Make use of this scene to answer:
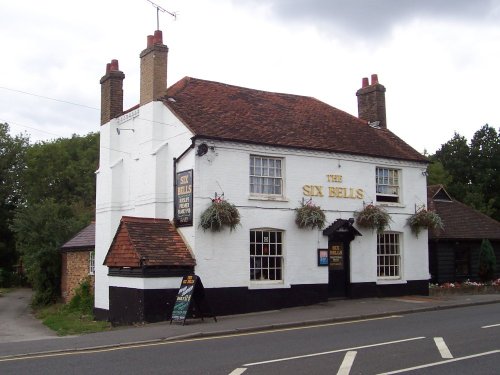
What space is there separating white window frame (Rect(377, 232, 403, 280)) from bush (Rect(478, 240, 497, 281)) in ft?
18.7

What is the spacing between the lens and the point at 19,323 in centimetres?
2395

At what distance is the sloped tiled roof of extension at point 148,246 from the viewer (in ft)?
55.4

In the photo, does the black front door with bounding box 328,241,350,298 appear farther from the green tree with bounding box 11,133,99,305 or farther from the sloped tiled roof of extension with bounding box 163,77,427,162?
the green tree with bounding box 11,133,99,305

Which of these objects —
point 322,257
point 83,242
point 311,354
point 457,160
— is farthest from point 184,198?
point 457,160

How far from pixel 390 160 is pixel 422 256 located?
13.1 feet

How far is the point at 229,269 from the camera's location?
59.7 feet

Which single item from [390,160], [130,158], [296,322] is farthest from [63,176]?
[296,322]

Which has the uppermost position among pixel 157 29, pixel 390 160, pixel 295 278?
pixel 157 29

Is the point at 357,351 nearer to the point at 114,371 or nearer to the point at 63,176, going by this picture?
the point at 114,371

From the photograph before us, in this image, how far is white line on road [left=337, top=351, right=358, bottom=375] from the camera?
28.9 ft

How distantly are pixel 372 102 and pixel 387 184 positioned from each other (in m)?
4.76

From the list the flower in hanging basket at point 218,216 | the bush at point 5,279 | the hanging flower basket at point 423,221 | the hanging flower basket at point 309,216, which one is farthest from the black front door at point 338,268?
the bush at point 5,279

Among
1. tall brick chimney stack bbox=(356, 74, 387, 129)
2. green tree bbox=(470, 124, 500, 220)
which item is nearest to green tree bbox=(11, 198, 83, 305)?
tall brick chimney stack bbox=(356, 74, 387, 129)

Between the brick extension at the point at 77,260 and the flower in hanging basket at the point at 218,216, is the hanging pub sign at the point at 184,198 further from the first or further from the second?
the brick extension at the point at 77,260
